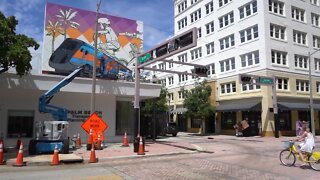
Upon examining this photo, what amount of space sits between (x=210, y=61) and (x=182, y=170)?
33.4 metres

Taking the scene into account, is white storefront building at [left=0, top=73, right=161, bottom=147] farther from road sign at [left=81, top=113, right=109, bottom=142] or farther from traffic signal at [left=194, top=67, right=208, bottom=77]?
road sign at [left=81, top=113, right=109, bottom=142]

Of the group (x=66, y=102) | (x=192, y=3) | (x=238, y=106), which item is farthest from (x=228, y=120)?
(x=66, y=102)

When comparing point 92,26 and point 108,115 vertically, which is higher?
point 92,26

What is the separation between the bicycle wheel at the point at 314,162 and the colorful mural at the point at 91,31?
29209mm

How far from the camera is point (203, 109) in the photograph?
39812mm

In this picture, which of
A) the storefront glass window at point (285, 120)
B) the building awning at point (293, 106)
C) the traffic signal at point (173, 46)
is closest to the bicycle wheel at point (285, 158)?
the traffic signal at point (173, 46)

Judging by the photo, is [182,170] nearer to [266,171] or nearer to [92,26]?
[266,171]

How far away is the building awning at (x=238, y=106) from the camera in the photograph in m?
35.3

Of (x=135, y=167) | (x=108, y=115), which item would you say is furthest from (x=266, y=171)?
(x=108, y=115)

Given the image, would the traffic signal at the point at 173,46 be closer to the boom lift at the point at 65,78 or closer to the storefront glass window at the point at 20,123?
the boom lift at the point at 65,78

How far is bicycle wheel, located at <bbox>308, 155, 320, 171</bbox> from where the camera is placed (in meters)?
12.5

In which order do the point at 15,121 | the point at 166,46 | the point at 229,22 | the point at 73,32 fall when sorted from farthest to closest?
the point at 229,22
the point at 73,32
the point at 15,121
the point at 166,46

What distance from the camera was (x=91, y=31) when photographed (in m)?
39.9

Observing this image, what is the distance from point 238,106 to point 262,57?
5.99 metres
